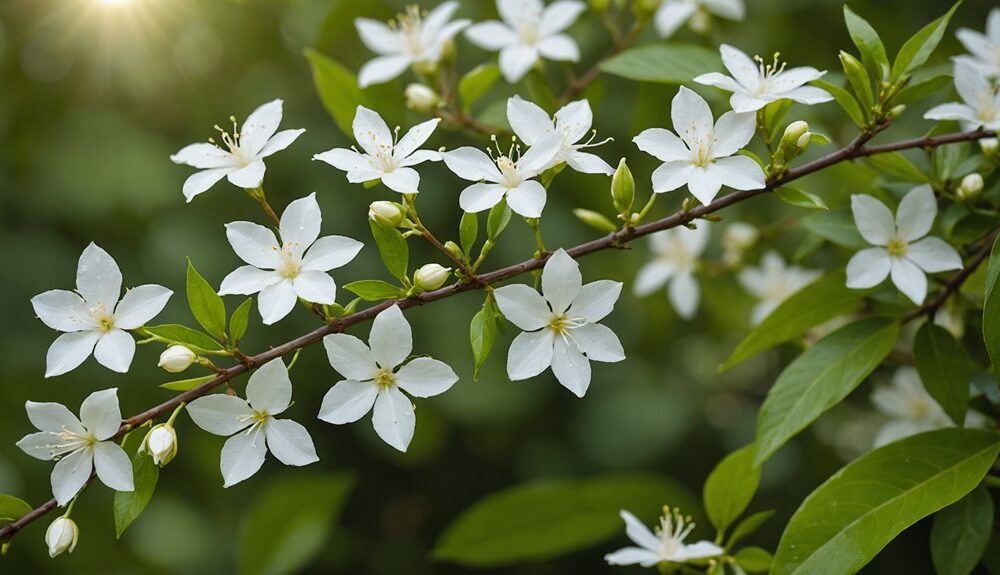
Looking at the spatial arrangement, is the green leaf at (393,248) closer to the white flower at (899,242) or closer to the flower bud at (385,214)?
the flower bud at (385,214)

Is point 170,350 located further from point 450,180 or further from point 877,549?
point 450,180

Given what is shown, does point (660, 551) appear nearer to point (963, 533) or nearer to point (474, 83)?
point (963, 533)

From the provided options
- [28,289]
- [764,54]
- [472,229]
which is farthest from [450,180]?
[472,229]

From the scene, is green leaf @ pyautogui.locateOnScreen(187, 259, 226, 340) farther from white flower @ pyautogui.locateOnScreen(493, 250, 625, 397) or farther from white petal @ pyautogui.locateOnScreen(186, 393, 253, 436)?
white flower @ pyautogui.locateOnScreen(493, 250, 625, 397)

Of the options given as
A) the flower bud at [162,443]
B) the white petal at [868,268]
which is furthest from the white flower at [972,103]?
the flower bud at [162,443]

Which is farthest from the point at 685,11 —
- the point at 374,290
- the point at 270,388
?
the point at 270,388

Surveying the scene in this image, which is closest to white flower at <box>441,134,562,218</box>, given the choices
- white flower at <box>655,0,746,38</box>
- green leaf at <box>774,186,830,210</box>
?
green leaf at <box>774,186,830,210</box>
